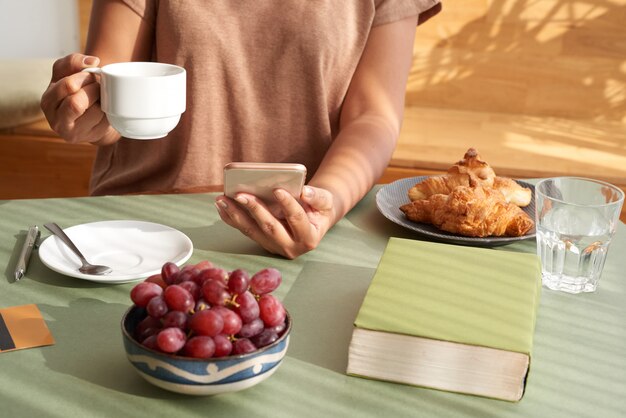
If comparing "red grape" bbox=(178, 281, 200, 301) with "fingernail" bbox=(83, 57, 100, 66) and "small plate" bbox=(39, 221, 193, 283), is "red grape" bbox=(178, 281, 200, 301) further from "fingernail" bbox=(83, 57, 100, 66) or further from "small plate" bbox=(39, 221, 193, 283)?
"fingernail" bbox=(83, 57, 100, 66)

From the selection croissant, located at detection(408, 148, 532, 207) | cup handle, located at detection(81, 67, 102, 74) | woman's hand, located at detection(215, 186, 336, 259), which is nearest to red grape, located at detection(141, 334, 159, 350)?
woman's hand, located at detection(215, 186, 336, 259)

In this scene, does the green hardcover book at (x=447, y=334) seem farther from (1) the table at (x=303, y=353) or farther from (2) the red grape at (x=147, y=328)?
(2) the red grape at (x=147, y=328)

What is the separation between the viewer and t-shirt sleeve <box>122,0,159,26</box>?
1.51m

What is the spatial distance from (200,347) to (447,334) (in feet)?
0.80

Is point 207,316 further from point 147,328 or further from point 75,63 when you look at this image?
point 75,63

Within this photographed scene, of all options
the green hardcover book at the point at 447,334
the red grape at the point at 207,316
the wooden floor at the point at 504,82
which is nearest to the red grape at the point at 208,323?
the red grape at the point at 207,316

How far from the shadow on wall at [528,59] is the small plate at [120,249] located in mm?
2027

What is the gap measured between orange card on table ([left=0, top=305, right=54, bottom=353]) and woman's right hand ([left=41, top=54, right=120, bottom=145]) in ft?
1.14

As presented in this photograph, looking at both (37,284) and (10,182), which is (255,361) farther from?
(10,182)

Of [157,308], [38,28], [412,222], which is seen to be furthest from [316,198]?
[38,28]

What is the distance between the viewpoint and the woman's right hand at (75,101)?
1.14m

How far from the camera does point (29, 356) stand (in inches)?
32.4

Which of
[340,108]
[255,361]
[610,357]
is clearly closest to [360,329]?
[255,361]

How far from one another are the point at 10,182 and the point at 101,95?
1.79 meters
